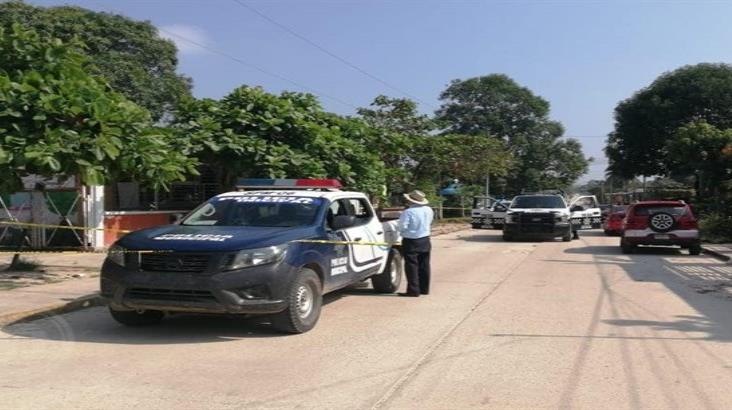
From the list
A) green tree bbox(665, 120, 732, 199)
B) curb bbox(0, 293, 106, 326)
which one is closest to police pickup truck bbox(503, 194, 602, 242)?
green tree bbox(665, 120, 732, 199)

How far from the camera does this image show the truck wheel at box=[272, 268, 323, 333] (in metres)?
7.71

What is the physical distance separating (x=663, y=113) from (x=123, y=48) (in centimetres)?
3232

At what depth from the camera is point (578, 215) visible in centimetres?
2817

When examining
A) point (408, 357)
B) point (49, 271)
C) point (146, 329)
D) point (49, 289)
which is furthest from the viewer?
point (49, 271)

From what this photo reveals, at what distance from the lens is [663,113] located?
1774 inches

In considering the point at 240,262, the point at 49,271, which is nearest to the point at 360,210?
the point at 240,262

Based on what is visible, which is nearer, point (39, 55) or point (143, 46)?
point (39, 55)

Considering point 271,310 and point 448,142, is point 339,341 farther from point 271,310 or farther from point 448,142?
point 448,142

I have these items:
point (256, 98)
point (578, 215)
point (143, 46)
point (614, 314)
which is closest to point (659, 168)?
point (578, 215)

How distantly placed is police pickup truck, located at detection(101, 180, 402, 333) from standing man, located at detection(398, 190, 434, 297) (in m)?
1.40

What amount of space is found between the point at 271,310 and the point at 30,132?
5841 mm

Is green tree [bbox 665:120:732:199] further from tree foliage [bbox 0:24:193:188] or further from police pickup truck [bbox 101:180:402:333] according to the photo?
police pickup truck [bbox 101:180:402:333]

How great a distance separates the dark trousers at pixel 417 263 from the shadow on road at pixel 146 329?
8.80 ft

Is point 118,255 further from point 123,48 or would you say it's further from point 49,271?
point 123,48
